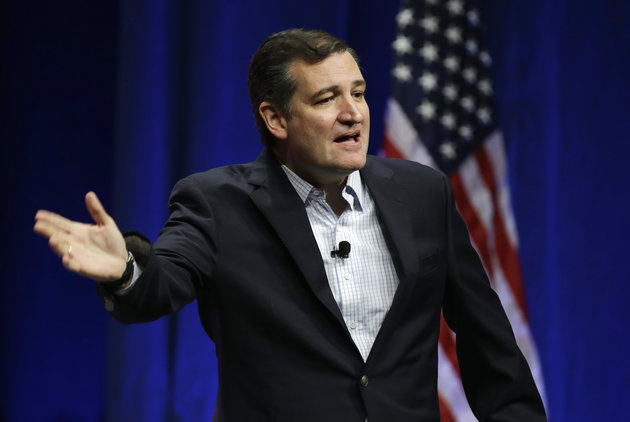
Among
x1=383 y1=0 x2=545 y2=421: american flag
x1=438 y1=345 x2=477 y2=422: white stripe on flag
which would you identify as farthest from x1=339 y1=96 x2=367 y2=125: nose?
x1=438 y1=345 x2=477 y2=422: white stripe on flag

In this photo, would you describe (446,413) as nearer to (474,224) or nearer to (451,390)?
(451,390)

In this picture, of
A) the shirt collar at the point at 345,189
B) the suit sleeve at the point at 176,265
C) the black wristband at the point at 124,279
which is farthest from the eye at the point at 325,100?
the black wristband at the point at 124,279

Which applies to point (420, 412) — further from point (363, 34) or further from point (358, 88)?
point (363, 34)

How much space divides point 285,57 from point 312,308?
498 mm

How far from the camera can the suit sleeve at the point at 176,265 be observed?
1.14 metres

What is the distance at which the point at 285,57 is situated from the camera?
1496mm

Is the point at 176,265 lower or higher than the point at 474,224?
higher

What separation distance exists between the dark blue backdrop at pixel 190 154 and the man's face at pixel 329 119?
1.46 m

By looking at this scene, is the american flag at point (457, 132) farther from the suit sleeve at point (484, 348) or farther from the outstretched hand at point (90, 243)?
the outstretched hand at point (90, 243)

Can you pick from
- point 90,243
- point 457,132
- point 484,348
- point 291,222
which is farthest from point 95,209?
point 457,132

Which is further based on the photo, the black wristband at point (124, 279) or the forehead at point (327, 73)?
the forehead at point (327, 73)

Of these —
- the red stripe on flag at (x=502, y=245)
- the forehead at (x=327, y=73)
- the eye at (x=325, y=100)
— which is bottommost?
the red stripe on flag at (x=502, y=245)

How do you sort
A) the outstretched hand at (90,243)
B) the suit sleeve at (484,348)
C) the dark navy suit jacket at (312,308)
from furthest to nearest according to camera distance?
the suit sleeve at (484,348)
the dark navy suit jacket at (312,308)
the outstretched hand at (90,243)

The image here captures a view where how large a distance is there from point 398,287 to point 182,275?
385 mm
